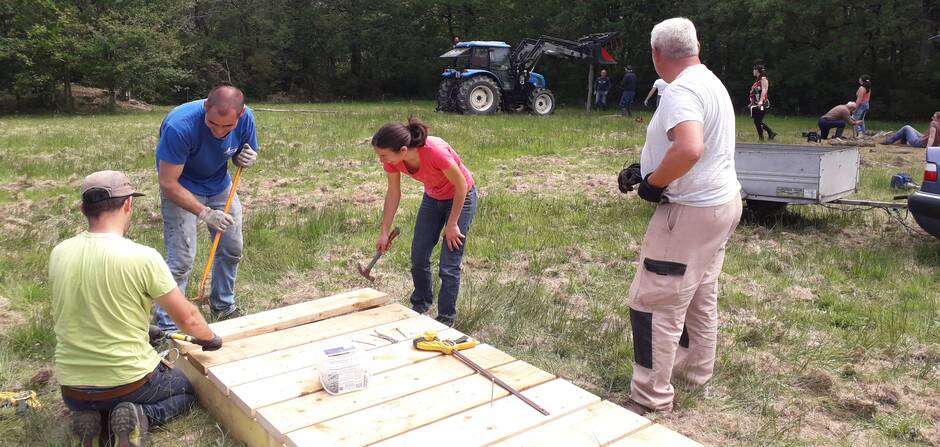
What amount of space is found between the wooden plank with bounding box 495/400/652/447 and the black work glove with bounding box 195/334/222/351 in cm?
149

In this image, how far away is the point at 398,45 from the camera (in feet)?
111

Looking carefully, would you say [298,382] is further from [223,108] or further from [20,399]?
[223,108]

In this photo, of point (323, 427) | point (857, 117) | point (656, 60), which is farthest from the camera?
point (857, 117)

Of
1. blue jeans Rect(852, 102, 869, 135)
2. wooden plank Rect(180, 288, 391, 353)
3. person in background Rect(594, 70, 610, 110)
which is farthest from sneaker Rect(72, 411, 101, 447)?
person in background Rect(594, 70, 610, 110)

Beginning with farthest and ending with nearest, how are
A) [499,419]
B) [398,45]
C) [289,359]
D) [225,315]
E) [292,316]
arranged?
[398,45]
[225,315]
[292,316]
[289,359]
[499,419]

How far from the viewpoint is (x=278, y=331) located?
382 cm

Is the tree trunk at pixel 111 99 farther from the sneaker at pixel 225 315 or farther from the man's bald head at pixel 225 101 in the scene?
the man's bald head at pixel 225 101

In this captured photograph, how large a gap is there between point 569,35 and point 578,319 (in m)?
26.2

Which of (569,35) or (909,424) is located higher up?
(569,35)

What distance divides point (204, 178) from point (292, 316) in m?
1.06

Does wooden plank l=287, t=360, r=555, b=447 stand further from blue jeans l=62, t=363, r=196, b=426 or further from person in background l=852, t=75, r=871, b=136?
person in background l=852, t=75, r=871, b=136

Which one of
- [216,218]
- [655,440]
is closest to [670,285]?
[655,440]

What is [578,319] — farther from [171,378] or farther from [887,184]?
[887,184]

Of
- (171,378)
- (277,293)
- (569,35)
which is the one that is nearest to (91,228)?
(171,378)
